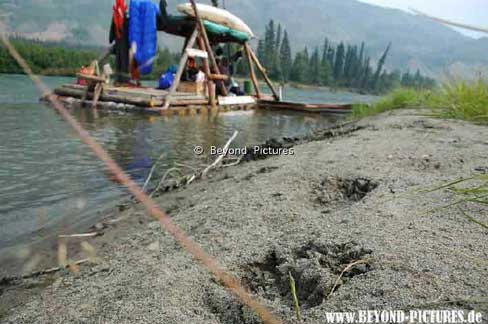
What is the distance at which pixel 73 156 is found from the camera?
244 inches

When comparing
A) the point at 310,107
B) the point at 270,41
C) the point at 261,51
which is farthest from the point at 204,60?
the point at 261,51

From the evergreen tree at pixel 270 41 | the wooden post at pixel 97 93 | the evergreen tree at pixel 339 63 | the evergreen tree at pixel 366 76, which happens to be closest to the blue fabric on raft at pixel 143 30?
the wooden post at pixel 97 93

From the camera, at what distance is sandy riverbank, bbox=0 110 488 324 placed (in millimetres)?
1459

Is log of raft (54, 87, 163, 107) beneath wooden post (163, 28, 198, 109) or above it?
beneath

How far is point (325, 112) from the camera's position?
1745 cm

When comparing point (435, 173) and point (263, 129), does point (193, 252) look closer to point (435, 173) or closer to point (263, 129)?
point (435, 173)

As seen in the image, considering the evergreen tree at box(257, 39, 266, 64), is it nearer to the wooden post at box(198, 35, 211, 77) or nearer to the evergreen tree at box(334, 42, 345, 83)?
the evergreen tree at box(334, 42, 345, 83)

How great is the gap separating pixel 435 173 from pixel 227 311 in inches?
78.1

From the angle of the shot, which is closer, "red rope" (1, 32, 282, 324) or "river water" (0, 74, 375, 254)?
"red rope" (1, 32, 282, 324)

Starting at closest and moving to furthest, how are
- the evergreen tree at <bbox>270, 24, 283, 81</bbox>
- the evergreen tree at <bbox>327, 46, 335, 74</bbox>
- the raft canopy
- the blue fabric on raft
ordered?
1. the blue fabric on raft
2. the raft canopy
3. the evergreen tree at <bbox>270, 24, 283, 81</bbox>
4. the evergreen tree at <bbox>327, 46, 335, 74</bbox>

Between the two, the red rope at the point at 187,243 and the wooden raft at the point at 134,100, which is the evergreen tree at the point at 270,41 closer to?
the wooden raft at the point at 134,100

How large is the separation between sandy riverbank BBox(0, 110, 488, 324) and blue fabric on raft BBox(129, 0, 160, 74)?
12.9m

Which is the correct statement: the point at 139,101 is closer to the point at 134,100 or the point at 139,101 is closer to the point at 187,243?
the point at 134,100

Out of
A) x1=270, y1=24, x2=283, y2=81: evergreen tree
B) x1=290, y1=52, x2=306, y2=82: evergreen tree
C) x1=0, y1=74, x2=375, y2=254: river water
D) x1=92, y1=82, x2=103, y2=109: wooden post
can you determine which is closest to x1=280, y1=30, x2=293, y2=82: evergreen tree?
x1=270, y1=24, x2=283, y2=81: evergreen tree
